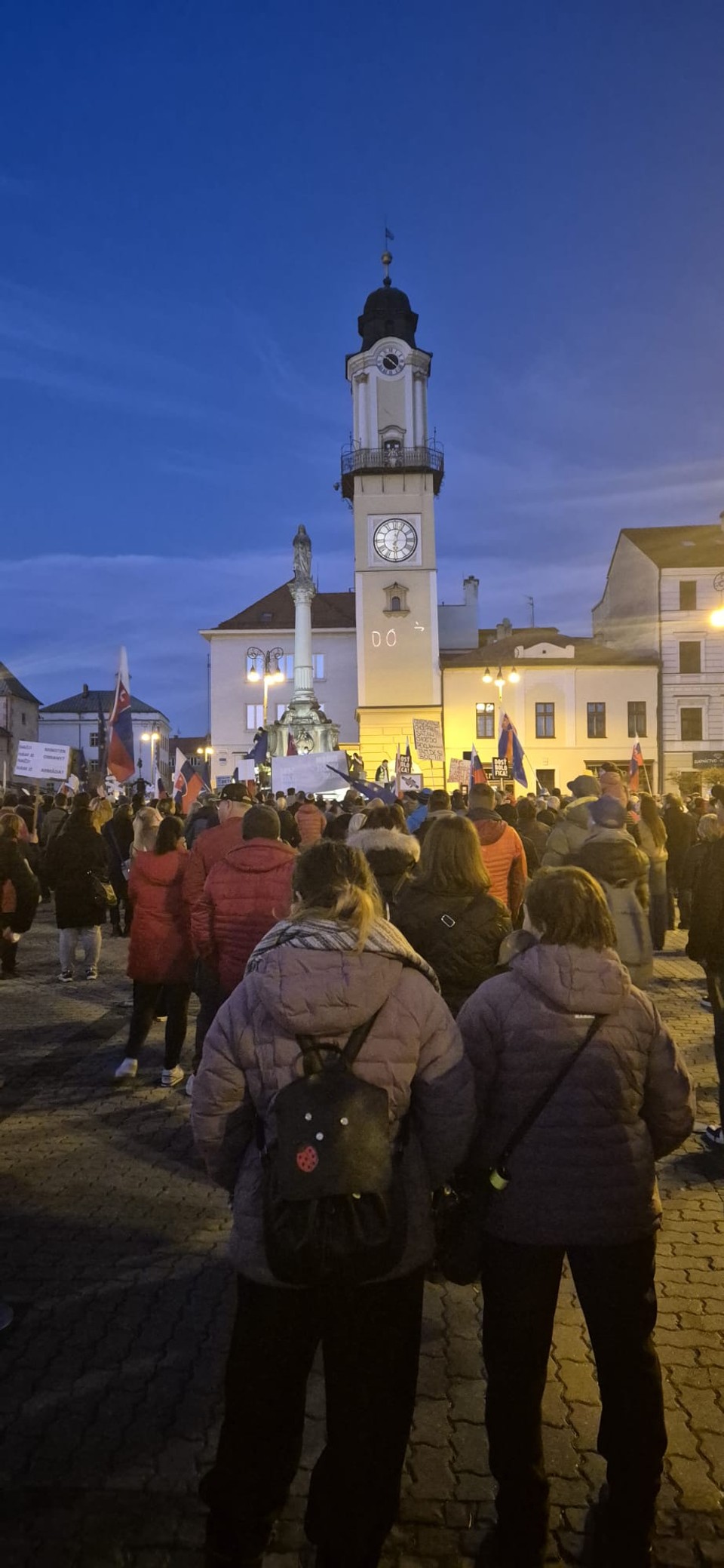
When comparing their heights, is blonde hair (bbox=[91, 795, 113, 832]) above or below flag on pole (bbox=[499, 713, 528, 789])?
below

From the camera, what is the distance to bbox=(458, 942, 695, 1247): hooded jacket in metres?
3.13

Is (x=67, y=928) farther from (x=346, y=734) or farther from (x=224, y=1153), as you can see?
(x=346, y=734)

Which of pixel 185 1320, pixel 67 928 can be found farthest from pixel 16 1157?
pixel 67 928

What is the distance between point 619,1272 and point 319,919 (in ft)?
4.40

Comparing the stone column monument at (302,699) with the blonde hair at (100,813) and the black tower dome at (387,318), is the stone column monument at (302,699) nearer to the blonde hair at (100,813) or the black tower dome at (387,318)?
the black tower dome at (387,318)

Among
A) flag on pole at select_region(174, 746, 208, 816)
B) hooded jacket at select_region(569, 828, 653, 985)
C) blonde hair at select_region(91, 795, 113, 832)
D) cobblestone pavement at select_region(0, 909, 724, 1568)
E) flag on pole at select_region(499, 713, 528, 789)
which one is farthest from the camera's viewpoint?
flag on pole at select_region(174, 746, 208, 816)

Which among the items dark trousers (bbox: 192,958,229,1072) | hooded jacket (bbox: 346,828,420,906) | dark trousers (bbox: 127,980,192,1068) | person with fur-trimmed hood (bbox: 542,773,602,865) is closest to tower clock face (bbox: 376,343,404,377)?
person with fur-trimmed hood (bbox: 542,773,602,865)

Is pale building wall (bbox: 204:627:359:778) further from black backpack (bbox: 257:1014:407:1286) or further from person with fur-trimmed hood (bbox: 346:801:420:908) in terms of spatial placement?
black backpack (bbox: 257:1014:407:1286)

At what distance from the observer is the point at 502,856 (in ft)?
24.4

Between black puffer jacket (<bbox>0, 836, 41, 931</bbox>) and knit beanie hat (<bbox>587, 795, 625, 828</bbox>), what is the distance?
22.0 feet

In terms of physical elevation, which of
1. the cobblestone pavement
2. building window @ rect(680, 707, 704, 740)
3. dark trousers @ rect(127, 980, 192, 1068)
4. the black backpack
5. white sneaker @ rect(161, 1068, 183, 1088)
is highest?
building window @ rect(680, 707, 704, 740)

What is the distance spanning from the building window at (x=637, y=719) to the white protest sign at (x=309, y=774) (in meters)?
29.4

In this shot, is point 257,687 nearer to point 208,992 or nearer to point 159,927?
point 159,927

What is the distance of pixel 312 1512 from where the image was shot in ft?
9.69
